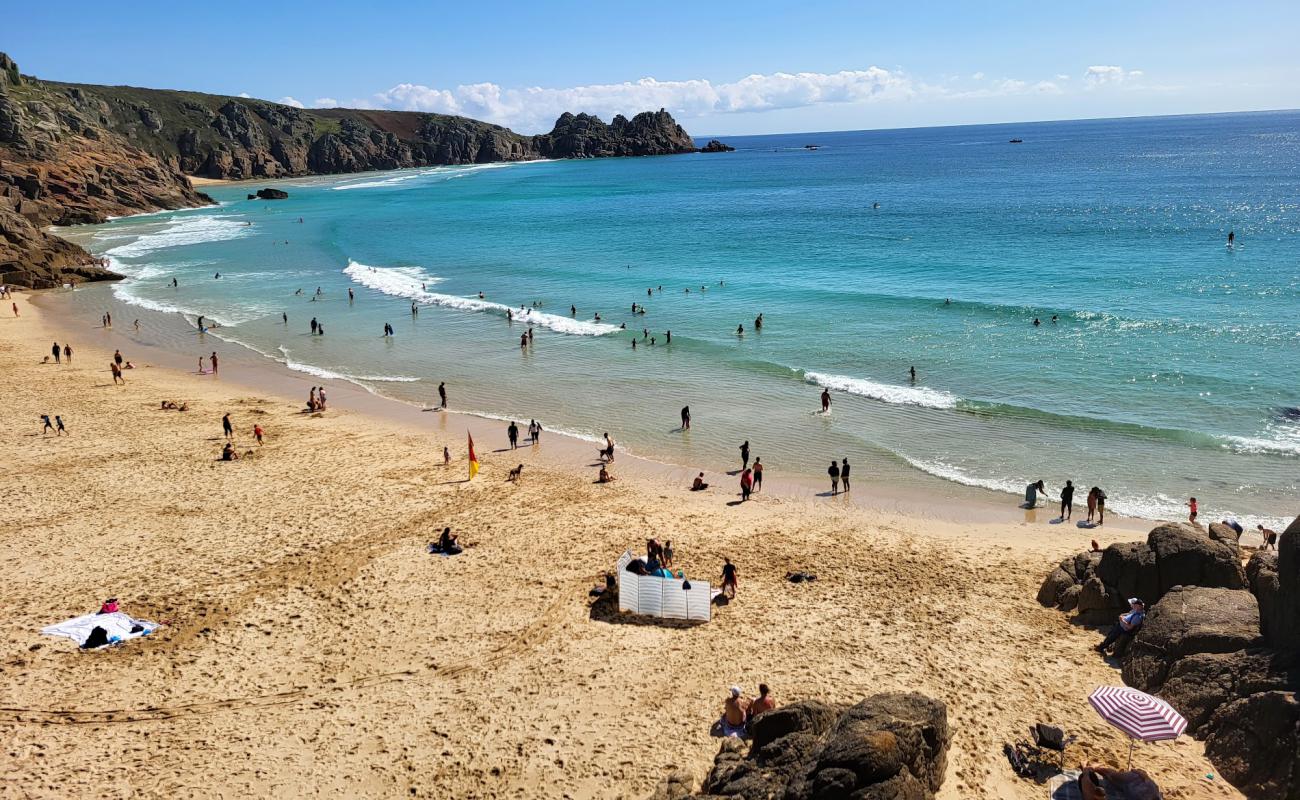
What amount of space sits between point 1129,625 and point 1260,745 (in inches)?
127

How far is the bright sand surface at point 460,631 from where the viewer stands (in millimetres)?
11523

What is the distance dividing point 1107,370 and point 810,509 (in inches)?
693

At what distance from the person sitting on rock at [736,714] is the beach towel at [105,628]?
10.7m

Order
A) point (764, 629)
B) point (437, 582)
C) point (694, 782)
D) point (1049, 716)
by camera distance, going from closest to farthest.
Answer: point (694, 782) < point (1049, 716) < point (764, 629) < point (437, 582)

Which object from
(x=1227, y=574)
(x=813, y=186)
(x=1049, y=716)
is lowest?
(x=1049, y=716)

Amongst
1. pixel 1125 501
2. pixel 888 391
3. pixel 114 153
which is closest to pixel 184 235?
pixel 114 153

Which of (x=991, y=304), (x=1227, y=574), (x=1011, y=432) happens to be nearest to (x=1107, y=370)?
(x=1011, y=432)

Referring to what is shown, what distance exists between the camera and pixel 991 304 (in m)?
42.6

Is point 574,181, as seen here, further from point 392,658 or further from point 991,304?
point 392,658

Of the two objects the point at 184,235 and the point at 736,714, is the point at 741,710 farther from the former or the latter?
the point at 184,235

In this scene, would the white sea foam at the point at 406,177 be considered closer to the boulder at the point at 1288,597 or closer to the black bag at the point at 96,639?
the black bag at the point at 96,639

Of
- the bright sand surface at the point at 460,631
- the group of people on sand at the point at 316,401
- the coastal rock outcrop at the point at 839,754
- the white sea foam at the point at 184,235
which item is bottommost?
the bright sand surface at the point at 460,631

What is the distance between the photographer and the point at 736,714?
1187 centimetres

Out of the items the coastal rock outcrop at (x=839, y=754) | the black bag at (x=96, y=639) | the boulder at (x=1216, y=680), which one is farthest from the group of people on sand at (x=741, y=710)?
the black bag at (x=96, y=639)
